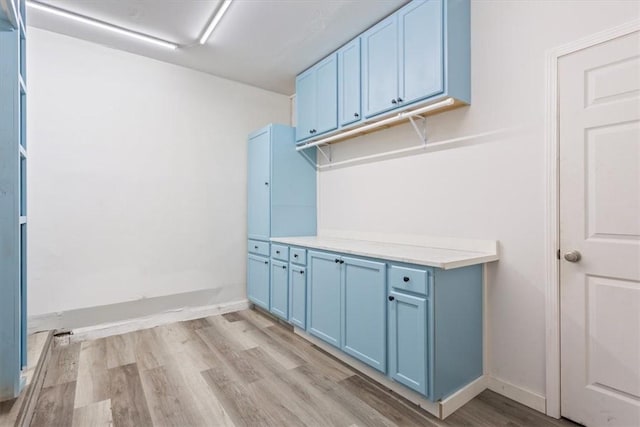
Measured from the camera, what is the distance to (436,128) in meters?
2.36

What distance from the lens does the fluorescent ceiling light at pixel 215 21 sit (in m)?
2.32

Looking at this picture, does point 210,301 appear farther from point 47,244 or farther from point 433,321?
point 433,321

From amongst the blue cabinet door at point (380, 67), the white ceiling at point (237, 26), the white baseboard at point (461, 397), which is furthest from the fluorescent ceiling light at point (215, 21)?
the white baseboard at point (461, 397)

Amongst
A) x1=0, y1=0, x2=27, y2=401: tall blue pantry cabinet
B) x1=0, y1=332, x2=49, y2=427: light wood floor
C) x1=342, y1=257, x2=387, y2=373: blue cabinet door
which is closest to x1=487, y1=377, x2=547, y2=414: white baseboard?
x1=342, y1=257, x2=387, y2=373: blue cabinet door

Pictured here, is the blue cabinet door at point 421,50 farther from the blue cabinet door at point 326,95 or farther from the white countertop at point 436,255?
the white countertop at point 436,255

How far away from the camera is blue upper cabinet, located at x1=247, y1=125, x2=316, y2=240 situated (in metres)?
3.32

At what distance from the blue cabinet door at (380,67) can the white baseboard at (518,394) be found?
6.41 ft

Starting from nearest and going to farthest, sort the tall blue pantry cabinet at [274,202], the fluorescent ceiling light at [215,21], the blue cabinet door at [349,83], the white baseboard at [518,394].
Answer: the white baseboard at [518,394]
the fluorescent ceiling light at [215,21]
the blue cabinet door at [349,83]
the tall blue pantry cabinet at [274,202]

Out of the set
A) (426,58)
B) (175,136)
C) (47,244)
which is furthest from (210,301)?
(426,58)

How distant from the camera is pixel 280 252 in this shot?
312cm

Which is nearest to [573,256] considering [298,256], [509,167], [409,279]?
[509,167]

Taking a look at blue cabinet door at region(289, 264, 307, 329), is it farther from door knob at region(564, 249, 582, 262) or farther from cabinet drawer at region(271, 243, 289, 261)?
door knob at region(564, 249, 582, 262)

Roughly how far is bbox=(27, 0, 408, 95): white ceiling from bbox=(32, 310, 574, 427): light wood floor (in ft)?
8.60

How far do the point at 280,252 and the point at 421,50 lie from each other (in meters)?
2.05
